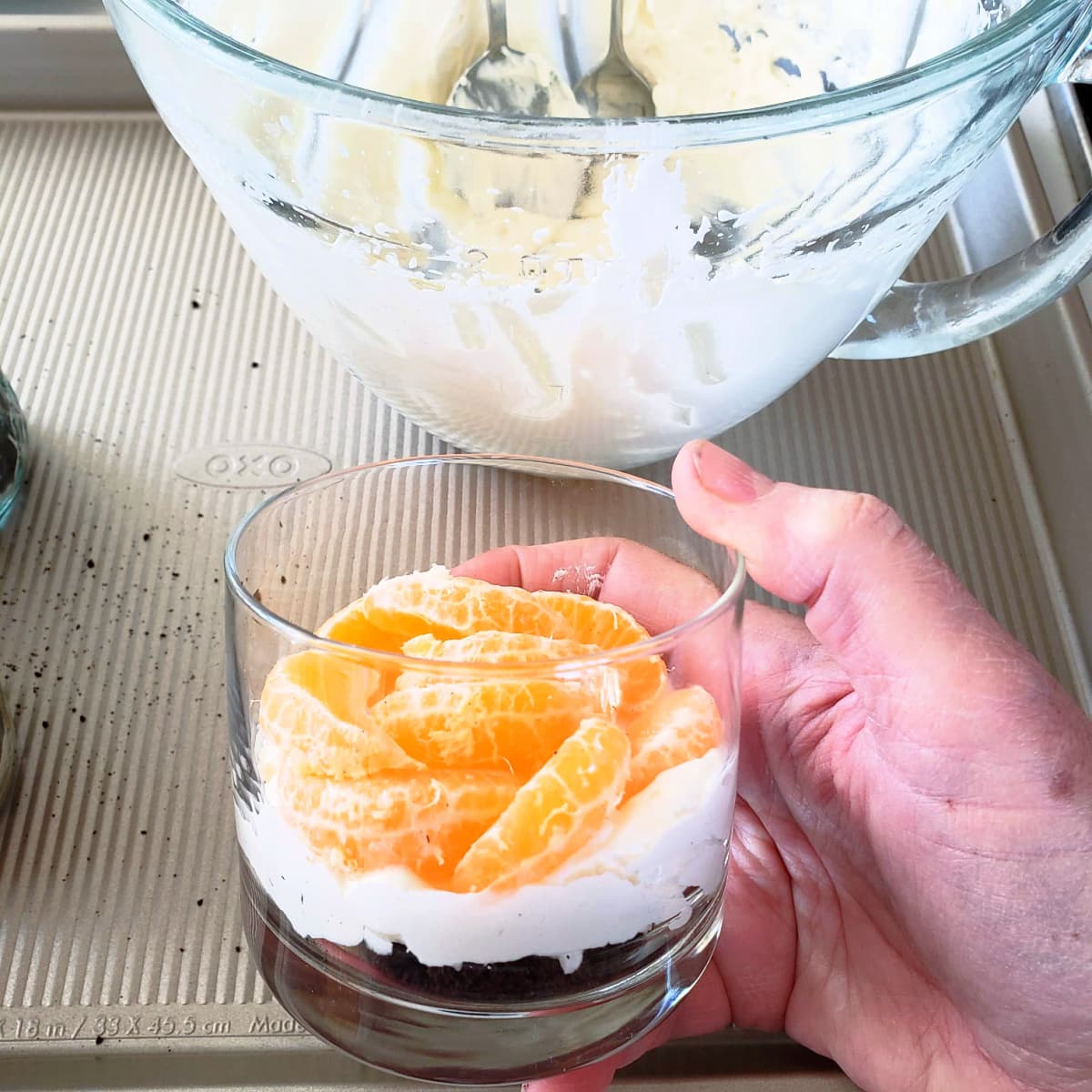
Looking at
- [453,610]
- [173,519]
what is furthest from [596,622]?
[173,519]

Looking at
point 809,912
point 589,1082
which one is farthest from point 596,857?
point 809,912

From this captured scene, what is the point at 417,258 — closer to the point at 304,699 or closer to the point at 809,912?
the point at 304,699

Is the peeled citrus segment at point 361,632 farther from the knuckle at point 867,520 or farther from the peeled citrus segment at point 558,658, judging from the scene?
the knuckle at point 867,520

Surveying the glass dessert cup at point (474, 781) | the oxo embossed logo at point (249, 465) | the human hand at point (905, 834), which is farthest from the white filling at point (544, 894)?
the oxo embossed logo at point (249, 465)

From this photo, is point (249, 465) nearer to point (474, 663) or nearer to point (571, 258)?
point (571, 258)

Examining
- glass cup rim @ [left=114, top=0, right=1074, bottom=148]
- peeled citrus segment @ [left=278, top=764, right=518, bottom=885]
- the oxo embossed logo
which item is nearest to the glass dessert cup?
peeled citrus segment @ [left=278, top=764, right=518, bottom=885]

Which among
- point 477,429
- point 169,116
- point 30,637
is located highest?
point 169,116
